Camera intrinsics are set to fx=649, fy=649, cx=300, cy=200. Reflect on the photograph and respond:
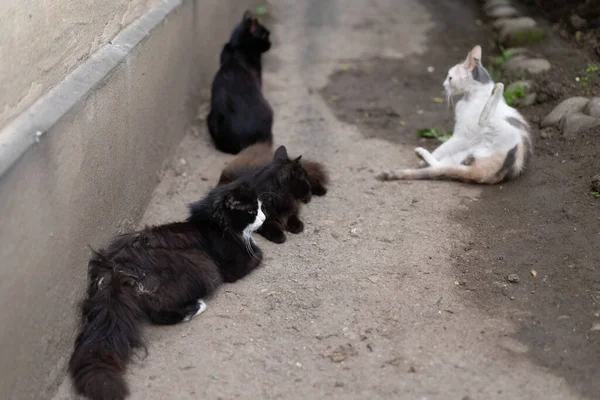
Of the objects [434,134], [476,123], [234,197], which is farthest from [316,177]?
[434,134]

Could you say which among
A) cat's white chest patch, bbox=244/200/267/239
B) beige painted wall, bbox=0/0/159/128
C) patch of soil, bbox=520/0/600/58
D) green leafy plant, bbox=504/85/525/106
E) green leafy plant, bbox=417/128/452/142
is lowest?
green leafy plant, bbox=417/128/452/142

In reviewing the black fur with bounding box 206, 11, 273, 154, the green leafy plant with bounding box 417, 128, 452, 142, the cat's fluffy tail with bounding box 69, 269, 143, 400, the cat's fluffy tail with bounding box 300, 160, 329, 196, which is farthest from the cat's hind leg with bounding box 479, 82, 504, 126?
the cat's fluffy tail with bounding box 69, 269, 143, 400

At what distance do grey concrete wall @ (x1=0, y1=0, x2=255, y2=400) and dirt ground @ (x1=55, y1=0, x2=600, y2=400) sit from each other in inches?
16.3

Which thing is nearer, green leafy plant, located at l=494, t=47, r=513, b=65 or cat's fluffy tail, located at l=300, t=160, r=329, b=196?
cat's fluffy tail, located at l=300, t=160, r=329, b=196

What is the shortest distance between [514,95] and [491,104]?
1502mm

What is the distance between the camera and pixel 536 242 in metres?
4.32

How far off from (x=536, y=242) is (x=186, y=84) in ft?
11.3

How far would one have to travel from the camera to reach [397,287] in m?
3.97

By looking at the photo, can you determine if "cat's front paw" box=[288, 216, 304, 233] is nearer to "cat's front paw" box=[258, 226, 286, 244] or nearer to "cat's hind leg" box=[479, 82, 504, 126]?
"cat's front paw" box=[258, 226, 286, 244]

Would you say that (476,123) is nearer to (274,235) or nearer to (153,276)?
(274,235)

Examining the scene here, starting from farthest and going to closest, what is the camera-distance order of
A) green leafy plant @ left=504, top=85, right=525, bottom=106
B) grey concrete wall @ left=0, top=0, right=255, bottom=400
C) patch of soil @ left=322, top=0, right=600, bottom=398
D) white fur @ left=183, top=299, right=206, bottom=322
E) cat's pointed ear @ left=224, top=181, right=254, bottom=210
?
green leafy plant @ left=504, top=85, right=525, bottom=106
cat's pointed ear @ left=224, top=181, right=254, bottom=210
white fur @ left=183, top=299, right=206, bottom=322
patch of soil @ left=322, top=0, right=600, bottom=398
grey concrete wall @ left=0, top=0, right=255, bottom=400

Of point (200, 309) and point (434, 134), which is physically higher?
point (200, 309)

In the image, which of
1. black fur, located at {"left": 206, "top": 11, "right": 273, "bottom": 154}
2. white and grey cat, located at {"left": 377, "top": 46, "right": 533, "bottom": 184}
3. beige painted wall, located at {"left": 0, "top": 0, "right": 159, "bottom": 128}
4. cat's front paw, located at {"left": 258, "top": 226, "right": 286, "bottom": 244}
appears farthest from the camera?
black fur, located at {"left": 206, "top": 11, "right": 273, "bottom": 154}

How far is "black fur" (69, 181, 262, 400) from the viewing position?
3193 millimetres
